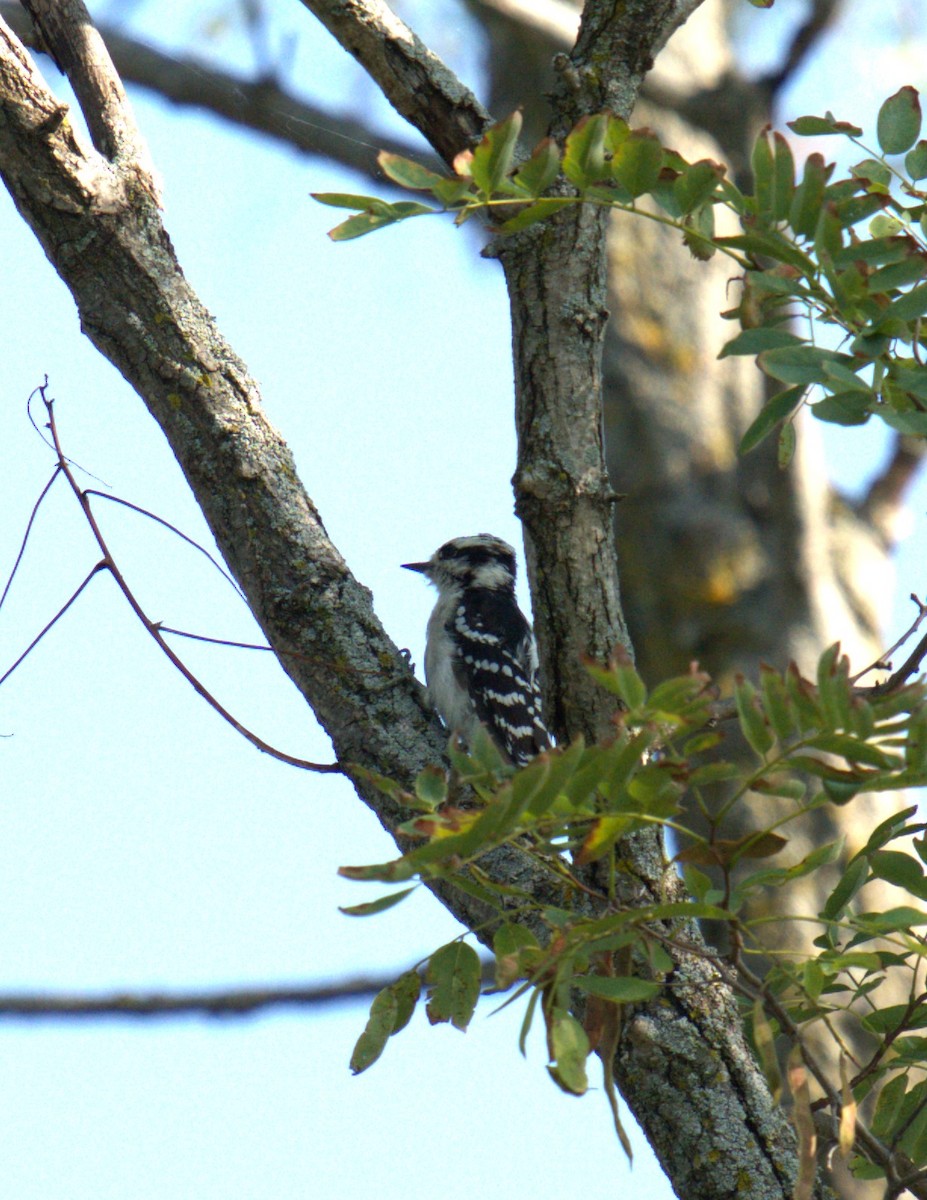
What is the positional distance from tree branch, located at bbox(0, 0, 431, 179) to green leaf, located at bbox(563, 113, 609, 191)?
6305mm

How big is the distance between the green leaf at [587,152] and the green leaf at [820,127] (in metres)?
0.44

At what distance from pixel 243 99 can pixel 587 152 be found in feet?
22.6

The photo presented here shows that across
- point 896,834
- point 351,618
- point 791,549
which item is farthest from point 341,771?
point 791,549

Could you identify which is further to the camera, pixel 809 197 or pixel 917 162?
pixel 917 162

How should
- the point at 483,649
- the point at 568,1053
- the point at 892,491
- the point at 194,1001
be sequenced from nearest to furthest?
the point at 568,1053 → the point at 483,649 → the point at 194,1001 → the point at 892,491

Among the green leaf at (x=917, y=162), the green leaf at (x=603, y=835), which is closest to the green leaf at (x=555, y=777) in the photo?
the green leaf at (x=603, y=835)

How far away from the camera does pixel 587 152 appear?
2.16 m

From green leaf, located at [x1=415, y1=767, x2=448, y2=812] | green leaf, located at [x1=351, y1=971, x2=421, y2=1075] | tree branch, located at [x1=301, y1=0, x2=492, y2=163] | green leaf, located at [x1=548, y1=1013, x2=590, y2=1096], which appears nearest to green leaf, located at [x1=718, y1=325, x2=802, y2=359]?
green leaf, located at [x1=415, y1=767, x2=448, y2=812]

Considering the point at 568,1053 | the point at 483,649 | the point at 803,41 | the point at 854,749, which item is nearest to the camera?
the point at 854,749

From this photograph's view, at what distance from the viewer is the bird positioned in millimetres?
5344

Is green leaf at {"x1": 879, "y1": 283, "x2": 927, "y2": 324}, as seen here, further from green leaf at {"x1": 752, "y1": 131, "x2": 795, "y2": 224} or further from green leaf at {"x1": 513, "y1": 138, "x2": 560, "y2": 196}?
green leaf at {"x1": 513, "y1": 138, "x2": 560, "y2": 196}

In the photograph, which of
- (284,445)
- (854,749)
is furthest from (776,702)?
(284,445)

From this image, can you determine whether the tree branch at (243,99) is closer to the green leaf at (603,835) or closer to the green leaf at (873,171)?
the green leaf at (873,171)

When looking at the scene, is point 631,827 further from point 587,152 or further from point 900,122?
point 900,122
